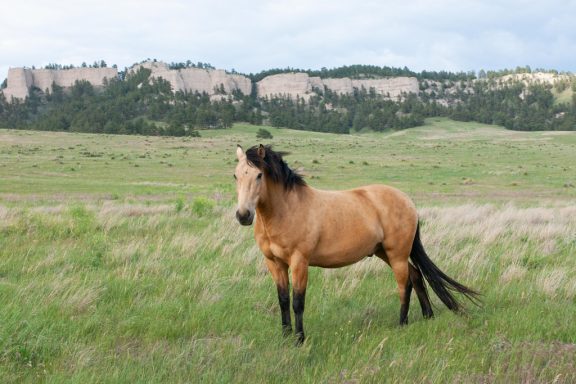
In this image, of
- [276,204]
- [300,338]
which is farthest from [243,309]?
[276,204]

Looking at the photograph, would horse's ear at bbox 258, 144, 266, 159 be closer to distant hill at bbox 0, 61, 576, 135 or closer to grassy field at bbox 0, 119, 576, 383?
grassy field at bbox 0, 119, 576, 383

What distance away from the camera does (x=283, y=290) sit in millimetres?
5371

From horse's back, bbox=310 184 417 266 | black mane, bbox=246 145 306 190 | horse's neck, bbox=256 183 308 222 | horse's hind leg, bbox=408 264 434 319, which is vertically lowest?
horse's hind leg, bbox=408 264 434 319

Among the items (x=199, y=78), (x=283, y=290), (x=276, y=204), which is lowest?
(x=283, y=290)

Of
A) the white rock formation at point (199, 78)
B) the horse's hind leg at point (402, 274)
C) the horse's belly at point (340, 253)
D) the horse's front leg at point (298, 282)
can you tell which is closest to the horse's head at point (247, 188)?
the horse's front leg at point (298, 282)

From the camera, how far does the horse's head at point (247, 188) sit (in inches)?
178

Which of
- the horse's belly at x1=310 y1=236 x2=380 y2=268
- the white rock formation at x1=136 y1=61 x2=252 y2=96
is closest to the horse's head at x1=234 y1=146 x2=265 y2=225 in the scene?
the horse's belly at x1=310 y1=236 x2=380 y2=268

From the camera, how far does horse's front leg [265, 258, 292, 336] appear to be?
209 inches

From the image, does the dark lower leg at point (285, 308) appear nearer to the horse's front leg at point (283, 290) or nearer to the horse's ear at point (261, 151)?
the horse's front leg at point (283, 290)

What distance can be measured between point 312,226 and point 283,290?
2.51 ft

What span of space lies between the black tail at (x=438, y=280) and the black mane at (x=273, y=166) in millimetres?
2038

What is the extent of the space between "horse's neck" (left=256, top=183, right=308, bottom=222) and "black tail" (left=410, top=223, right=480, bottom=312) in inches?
81.1

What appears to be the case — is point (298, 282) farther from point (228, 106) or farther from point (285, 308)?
point (228, 106)

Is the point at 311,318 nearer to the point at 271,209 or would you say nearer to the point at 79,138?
the point at 271,209
